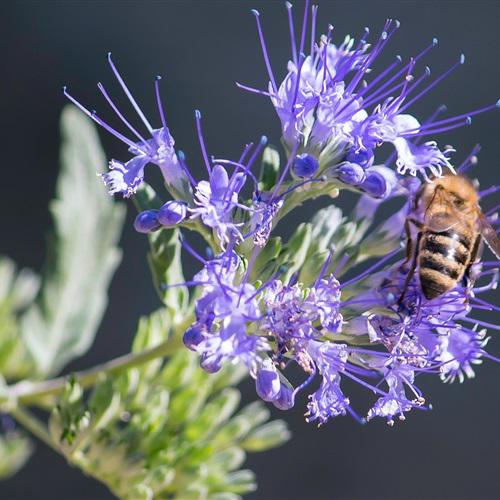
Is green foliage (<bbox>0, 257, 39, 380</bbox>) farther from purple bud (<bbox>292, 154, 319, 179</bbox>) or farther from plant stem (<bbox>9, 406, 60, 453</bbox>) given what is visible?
purple bud (<bbox>292, 154, 319, 179</bbox>)

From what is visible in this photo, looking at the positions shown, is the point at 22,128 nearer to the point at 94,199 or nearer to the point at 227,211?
the point at 94,199

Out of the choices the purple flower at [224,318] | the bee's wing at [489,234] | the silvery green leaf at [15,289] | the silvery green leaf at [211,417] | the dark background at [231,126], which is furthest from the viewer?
the dark background at [231,126]

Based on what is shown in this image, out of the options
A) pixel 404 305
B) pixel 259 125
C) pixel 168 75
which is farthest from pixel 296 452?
pixel 404 305

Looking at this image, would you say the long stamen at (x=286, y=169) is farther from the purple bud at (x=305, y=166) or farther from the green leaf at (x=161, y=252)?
the green leaf at (x=161, y=252)

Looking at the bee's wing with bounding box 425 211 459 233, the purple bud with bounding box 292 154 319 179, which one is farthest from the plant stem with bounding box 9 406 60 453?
the bee's wing with bounding box 425 211 459 233

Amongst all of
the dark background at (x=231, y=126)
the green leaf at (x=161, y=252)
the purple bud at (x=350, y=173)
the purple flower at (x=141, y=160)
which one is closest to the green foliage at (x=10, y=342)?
the green leaf at (x=161, y=252)

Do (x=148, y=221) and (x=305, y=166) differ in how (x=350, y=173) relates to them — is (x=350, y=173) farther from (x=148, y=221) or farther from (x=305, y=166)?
(x=148, y=221)
